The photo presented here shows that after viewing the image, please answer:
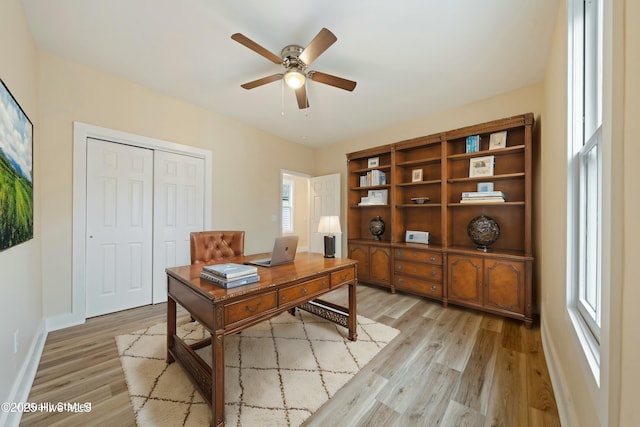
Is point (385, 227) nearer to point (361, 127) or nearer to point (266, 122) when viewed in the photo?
point (361, 127)

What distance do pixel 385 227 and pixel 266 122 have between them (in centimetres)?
260

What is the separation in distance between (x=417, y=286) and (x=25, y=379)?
3.68 meters

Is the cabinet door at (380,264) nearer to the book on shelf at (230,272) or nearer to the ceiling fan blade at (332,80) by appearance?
the ceiling fan blade at (332,80)

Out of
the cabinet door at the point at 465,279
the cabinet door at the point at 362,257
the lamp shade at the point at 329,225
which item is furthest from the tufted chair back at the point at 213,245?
the cabinet door at the point at 465,279

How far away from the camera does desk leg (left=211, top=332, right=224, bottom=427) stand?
1.29m

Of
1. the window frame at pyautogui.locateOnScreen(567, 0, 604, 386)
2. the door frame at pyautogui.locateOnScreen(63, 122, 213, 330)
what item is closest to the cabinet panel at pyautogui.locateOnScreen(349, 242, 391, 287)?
the window frame at pyautogui.locateOnScreen(567, 0, 604, 386)

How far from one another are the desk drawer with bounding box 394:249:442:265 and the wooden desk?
1.51 meters

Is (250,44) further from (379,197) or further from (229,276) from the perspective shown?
(379,197)

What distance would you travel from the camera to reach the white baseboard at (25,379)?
1307 millimetres

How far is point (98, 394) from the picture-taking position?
1.58m

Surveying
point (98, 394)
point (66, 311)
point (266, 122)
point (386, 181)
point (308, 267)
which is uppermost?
point (266, 122)

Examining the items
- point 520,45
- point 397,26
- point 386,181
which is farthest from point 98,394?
point 520,45

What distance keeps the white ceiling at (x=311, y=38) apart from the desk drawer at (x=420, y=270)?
7.20 ft

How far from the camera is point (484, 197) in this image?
2.91m
